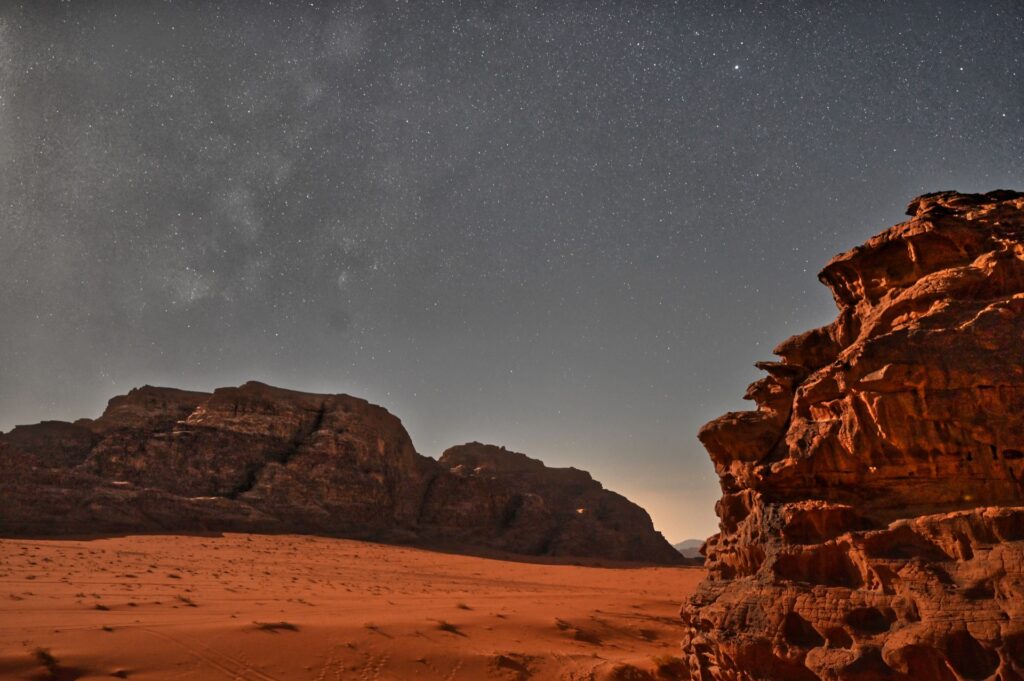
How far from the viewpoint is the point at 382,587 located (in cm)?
2109

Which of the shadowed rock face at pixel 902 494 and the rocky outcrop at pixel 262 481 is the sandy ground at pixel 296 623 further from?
the rocky outcrop at pixel 262 481

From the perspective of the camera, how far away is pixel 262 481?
42281 mm

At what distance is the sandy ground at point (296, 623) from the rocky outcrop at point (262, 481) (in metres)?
10.8

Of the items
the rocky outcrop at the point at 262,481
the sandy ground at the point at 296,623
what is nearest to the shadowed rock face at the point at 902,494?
the sandy ground at the point at 296,623

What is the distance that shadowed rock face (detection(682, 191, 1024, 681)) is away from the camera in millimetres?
6172

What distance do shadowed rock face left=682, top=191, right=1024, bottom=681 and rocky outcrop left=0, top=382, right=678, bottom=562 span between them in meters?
37.0

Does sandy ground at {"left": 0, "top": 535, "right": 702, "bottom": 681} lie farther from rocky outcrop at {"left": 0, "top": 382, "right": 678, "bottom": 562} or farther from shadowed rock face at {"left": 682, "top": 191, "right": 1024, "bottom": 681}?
rocky outcrop at {"left": 0, "top": 382, "right": 678, "bottom": 562}

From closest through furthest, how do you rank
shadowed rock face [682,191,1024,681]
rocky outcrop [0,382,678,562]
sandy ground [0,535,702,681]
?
shadowed rock face [682,191,1024,681]
sandy ground [0,535,702,681]
rocky outcrop [0,382,678,562]

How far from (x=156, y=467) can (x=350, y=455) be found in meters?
13.1

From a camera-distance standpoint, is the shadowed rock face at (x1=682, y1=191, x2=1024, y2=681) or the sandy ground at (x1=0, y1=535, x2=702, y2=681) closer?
the shadowed rock face at (x1=682, y1=191, x2=1024, y2=681)

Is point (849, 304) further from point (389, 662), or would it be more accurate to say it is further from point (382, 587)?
point (382, 587)

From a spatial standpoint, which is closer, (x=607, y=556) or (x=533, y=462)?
(x=607, y=556)

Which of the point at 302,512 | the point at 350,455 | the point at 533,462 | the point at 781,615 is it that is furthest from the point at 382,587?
the point at 533,462

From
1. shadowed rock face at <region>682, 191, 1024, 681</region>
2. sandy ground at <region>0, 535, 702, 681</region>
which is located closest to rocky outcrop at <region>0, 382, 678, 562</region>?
sandy ground at <region>0, 535, 702, 681</region>
